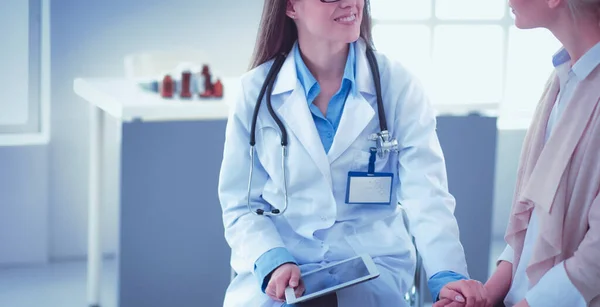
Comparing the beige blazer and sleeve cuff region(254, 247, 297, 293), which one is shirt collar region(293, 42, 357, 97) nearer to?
sleeve cuff region(254, 247, 297, 293)

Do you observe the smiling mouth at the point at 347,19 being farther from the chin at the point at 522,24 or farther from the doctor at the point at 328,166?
the chin at the point at 522,24

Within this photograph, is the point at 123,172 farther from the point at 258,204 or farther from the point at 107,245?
the point at 107,245

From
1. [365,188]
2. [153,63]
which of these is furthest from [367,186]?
[153,63]

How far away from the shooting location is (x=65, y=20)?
369cm

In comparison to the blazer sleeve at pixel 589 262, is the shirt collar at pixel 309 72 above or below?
above

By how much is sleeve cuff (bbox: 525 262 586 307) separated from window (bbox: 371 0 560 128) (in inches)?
114

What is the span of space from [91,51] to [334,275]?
96.3 inches

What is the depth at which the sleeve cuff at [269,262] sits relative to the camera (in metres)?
1.67

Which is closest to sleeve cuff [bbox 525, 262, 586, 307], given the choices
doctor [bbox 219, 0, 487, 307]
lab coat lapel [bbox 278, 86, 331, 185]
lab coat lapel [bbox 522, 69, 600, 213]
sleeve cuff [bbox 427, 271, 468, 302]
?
lab coat lapel [bbox 522, 69, 600, 213]

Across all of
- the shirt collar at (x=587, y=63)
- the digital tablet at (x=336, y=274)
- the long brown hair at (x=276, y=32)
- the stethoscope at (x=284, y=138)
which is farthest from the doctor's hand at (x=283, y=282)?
the shirt collar at (x=587, y=63)

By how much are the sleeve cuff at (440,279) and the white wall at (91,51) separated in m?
2.43

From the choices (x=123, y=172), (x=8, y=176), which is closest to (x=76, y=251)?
(x=8, y=176)

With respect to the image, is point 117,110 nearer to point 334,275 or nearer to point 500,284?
point 334,275

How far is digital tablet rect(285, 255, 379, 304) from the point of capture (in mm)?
1581
